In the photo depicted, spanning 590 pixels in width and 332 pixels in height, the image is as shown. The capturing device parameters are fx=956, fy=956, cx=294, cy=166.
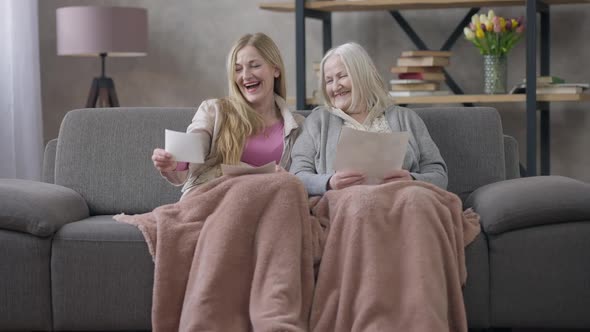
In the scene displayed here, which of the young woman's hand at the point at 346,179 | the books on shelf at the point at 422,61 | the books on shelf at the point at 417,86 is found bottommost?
the young woman's hand at the point at 346,179

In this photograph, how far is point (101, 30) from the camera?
14.6 ft

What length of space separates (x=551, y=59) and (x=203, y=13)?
1.78 metres

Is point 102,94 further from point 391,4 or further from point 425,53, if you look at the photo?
point 425,53

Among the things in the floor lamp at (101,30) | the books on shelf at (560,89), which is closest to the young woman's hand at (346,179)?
the books on shelf at (560,89)

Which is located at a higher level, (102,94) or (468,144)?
(102,94)

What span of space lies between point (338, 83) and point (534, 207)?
774 millimetres

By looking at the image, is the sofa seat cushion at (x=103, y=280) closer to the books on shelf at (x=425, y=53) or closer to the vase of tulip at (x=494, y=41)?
the books on shelf at (x=425, y=53)

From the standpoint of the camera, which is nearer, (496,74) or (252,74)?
(252,74)

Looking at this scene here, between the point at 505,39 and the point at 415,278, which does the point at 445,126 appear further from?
the point at 505,39

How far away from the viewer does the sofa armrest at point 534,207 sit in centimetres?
254

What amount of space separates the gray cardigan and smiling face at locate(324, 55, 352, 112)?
0.05 m

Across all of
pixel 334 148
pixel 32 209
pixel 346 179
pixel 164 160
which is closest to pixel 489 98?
pixel 334 148

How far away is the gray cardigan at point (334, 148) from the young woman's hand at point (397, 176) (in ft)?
0.27

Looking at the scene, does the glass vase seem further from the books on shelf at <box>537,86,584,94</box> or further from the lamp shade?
the lamp shade
